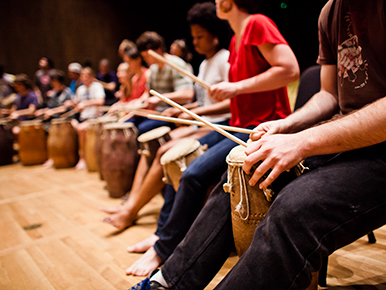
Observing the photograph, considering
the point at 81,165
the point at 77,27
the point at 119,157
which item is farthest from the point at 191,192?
the point at 77,27

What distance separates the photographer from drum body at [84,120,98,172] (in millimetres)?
3521

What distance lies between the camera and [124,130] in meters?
2.57

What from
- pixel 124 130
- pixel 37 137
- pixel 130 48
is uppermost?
pixel 130 48

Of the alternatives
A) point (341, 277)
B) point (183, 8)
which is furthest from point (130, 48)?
point (183, 8)

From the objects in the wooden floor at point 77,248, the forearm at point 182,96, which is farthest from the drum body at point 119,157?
the forearm at point 182,96

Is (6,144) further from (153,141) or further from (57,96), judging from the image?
(153,141)

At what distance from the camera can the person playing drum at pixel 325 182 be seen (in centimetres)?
74

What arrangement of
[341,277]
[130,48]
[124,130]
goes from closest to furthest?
1. [341,277]
2. [124,130]
3. [130,48]

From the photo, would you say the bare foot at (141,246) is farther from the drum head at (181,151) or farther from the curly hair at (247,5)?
the curly hair at (247,5)

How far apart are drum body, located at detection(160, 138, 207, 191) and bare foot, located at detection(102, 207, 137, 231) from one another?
52 centimetres

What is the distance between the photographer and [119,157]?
2.62 metres

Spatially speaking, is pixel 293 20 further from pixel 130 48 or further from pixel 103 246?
pixel 103 246

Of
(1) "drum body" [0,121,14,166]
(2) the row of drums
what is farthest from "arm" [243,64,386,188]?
(1) "drum body" [0,121,14,166]

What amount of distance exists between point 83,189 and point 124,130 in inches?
34.4
